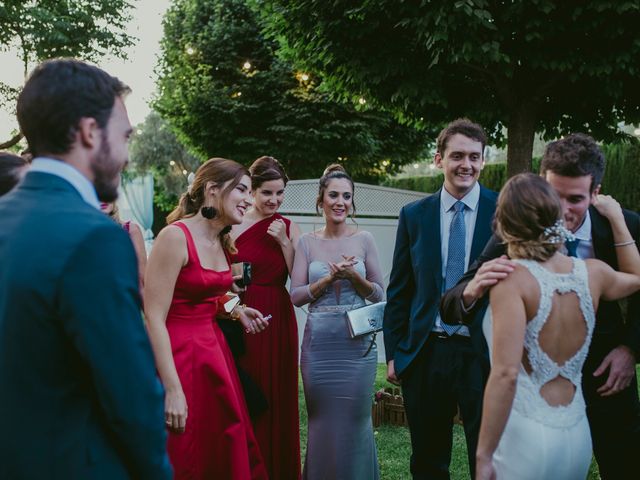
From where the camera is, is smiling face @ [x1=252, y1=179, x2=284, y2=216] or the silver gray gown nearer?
the silver gray gown

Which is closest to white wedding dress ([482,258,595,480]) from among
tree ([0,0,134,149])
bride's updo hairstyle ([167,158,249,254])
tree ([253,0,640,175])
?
bride's updo hairstyle ([167,158,249,254])

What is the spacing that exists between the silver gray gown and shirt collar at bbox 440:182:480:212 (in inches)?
45.8

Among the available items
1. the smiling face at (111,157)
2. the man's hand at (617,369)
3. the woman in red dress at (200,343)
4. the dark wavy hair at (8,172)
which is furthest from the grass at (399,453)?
the smiling face at (111,157)

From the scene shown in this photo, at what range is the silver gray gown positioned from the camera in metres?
4.87

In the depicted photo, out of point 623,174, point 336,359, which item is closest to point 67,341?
point 336,359

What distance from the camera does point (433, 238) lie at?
4.06m

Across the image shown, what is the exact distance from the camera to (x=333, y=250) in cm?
516

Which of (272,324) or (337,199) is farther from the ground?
(337,199)

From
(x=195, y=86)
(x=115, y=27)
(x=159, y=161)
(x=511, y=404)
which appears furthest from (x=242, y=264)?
(x=159, y=161)

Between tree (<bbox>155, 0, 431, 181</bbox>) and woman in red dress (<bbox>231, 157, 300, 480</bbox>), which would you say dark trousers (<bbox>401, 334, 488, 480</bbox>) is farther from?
tree (<bbox>155, 0, 431, 181</bbox>)

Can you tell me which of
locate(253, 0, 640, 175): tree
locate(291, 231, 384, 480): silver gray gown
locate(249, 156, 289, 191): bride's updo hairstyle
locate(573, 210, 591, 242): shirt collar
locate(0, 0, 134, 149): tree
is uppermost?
locate(0, 0, 134, 149): tree

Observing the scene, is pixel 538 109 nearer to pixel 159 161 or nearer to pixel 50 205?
pixel 50 205

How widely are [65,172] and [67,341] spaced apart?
45 cm

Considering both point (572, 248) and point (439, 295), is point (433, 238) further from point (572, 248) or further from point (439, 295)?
point (572, 248)
